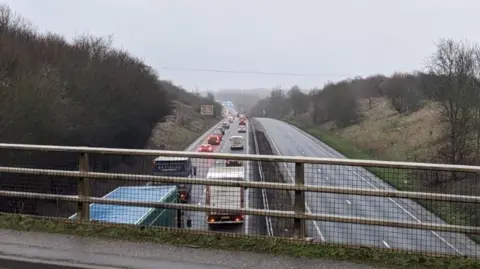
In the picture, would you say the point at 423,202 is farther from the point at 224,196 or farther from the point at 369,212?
the point at 224,196

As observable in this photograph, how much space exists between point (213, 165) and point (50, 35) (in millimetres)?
56017

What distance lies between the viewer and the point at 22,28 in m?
51.4

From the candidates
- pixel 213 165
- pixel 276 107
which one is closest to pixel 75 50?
pixel 213 165

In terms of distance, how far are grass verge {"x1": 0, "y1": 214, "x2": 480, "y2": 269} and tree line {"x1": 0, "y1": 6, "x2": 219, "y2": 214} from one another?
3178 millimetres

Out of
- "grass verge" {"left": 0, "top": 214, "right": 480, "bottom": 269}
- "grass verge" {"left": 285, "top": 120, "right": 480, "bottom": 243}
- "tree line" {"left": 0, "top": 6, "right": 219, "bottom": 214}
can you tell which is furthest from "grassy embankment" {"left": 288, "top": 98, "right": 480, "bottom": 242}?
"tree line" {"left": 0, "top": 6, "right": 219, "bottom": 214}

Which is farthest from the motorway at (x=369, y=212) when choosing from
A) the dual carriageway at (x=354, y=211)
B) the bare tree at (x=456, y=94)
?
the bare tree at (x=456, y=94)

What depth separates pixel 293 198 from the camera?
5797 mm

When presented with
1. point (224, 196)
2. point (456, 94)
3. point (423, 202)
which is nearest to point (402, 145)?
point (456, 94)

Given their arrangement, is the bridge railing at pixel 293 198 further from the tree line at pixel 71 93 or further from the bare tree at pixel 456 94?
the bare tree at pixel 456 94

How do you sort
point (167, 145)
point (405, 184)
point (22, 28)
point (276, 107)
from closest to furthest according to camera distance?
1. point (405, 184)
2. point (22, 28)
3. point (167, 145)
4. point (276, 107)

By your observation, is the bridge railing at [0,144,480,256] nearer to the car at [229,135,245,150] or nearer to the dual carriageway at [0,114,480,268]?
the dual carriageway at [0,114,480,268]

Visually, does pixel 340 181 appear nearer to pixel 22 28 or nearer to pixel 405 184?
pixel 405 184

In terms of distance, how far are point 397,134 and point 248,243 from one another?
5866cm

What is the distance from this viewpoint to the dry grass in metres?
50.0
